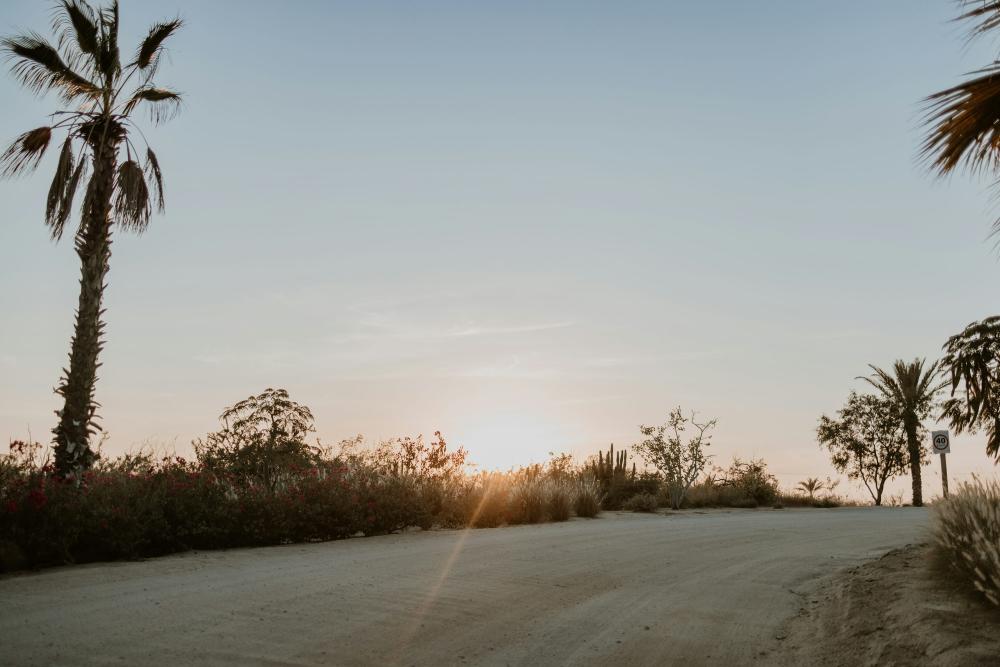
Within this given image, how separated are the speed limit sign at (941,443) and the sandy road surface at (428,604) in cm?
2339

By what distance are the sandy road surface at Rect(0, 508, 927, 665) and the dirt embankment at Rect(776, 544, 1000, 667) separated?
0.31 m

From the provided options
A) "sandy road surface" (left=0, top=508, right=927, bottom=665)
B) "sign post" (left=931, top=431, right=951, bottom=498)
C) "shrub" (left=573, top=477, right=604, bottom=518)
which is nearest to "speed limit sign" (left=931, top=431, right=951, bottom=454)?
"sign post" (left=931, top=431, right=951, bottom=498)

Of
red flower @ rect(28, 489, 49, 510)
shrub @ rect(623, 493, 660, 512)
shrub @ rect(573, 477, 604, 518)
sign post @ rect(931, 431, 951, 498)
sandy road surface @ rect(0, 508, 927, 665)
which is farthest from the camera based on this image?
sign post @ rect(931, 431, 951, 498)

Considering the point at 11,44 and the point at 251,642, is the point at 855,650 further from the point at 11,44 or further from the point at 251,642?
the point at 11,44

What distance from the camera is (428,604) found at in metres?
8.59

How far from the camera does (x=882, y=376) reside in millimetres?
41219

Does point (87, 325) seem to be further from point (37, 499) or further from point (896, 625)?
point (896, 625)

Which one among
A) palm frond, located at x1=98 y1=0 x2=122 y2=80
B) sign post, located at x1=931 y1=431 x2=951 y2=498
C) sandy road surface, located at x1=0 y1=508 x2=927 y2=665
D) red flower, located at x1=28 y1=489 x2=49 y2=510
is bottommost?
sandy road surface, located at x1=0 y1=508 x2=927 y2=665

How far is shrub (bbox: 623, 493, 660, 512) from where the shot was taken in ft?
84.7

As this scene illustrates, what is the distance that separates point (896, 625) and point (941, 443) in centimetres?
3066

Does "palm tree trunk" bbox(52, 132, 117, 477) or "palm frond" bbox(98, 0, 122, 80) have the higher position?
"palm frond" bbox(98, 0, 122, 80)

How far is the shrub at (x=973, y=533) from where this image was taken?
23.9 ft

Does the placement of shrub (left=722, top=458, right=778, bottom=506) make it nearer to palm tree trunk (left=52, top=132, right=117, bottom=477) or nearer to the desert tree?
the desert tree

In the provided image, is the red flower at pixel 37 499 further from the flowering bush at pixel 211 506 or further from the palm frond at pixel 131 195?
the palm frond at pixel 131 195
